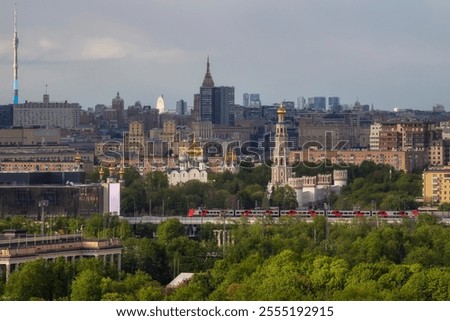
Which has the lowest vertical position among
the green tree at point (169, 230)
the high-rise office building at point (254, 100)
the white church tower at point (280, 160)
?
the green tree at point (169, 230)

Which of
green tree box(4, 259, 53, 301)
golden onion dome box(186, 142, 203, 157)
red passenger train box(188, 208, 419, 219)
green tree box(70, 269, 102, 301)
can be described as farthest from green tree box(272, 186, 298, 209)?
green tree box(70, 269, 102, 301)

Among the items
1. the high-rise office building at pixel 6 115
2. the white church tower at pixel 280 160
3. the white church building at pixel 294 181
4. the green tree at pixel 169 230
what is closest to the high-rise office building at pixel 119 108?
the high-rise office building at pixel 6 115

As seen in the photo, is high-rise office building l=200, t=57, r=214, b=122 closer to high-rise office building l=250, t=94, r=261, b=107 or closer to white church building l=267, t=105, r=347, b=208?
high-rise office building l=250, t=94, r=261, b=107

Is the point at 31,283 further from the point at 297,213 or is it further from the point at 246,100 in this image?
the point at 246,100

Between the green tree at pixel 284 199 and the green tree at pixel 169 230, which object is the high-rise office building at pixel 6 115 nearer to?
the green tree at pixel 284 199

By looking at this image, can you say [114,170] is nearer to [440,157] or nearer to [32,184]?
[32,184]

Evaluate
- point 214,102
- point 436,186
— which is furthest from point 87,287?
point 214,102

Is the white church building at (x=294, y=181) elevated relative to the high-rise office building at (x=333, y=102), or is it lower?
lower

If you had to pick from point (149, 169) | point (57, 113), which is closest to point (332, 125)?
point (57, 113)
